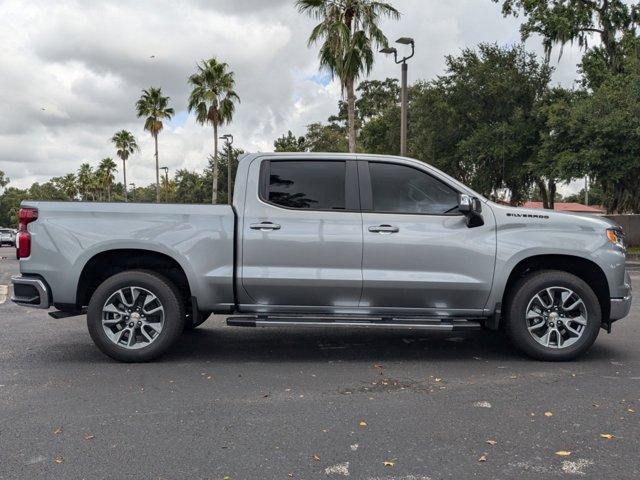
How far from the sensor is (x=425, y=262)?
5297 millimetres

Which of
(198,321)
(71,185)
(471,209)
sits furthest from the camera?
(71,185)

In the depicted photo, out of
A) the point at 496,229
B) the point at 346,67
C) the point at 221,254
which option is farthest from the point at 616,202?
the point at 221,254

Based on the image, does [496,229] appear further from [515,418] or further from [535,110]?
[535,110]

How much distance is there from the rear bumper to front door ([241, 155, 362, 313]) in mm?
1887

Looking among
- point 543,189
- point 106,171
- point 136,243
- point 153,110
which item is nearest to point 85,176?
point 106,171

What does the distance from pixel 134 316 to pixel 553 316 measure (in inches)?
159

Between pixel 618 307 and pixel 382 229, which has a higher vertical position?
pixel 382 229

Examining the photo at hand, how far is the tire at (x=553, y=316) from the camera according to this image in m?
5.33

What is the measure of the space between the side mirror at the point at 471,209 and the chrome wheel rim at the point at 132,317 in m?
3.00

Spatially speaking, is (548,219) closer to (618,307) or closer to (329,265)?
(618,307)

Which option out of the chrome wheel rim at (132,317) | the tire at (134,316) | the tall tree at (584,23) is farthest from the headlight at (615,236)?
the tall tree at (584,23)

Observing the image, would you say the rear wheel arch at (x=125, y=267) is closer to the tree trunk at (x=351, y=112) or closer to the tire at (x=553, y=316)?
the tire at (x=553, y=316)

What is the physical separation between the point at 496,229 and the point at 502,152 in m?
20.6

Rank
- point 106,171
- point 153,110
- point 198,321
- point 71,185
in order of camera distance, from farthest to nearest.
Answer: point 71,185 → point 106,171 → point 153,110 → point 198,321
